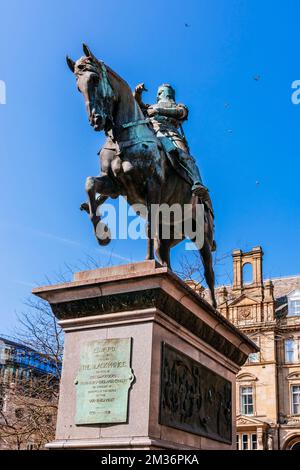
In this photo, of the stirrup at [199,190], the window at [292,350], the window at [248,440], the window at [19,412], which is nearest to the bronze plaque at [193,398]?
the stirrup at [199,190]

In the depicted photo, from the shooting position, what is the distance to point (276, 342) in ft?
156

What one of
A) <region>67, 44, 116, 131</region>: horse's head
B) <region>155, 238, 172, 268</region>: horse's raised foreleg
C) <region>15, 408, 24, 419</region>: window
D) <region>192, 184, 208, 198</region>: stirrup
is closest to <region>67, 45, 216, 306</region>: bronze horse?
<region>67, 44, 116, 131</region>: horse's head

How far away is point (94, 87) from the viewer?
22.3ft

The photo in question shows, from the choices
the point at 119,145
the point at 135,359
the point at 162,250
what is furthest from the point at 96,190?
the point at 135,359

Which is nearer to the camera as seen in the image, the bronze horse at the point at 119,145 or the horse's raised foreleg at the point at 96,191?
the bronze horse at the point at 119,145

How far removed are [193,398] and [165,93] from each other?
462 cm

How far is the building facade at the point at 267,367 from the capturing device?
44.2 m

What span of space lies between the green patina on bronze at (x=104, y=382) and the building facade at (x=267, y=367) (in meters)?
36.3

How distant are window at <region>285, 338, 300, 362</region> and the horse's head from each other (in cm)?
4194

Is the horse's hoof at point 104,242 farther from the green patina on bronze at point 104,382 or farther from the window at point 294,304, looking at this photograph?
the window at point 294,304

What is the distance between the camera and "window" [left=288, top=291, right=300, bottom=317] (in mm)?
47969

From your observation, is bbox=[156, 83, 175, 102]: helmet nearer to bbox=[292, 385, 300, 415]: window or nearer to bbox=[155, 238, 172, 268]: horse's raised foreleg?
bbox=[155, 238, 172, 268]: horse's raised foreleg
